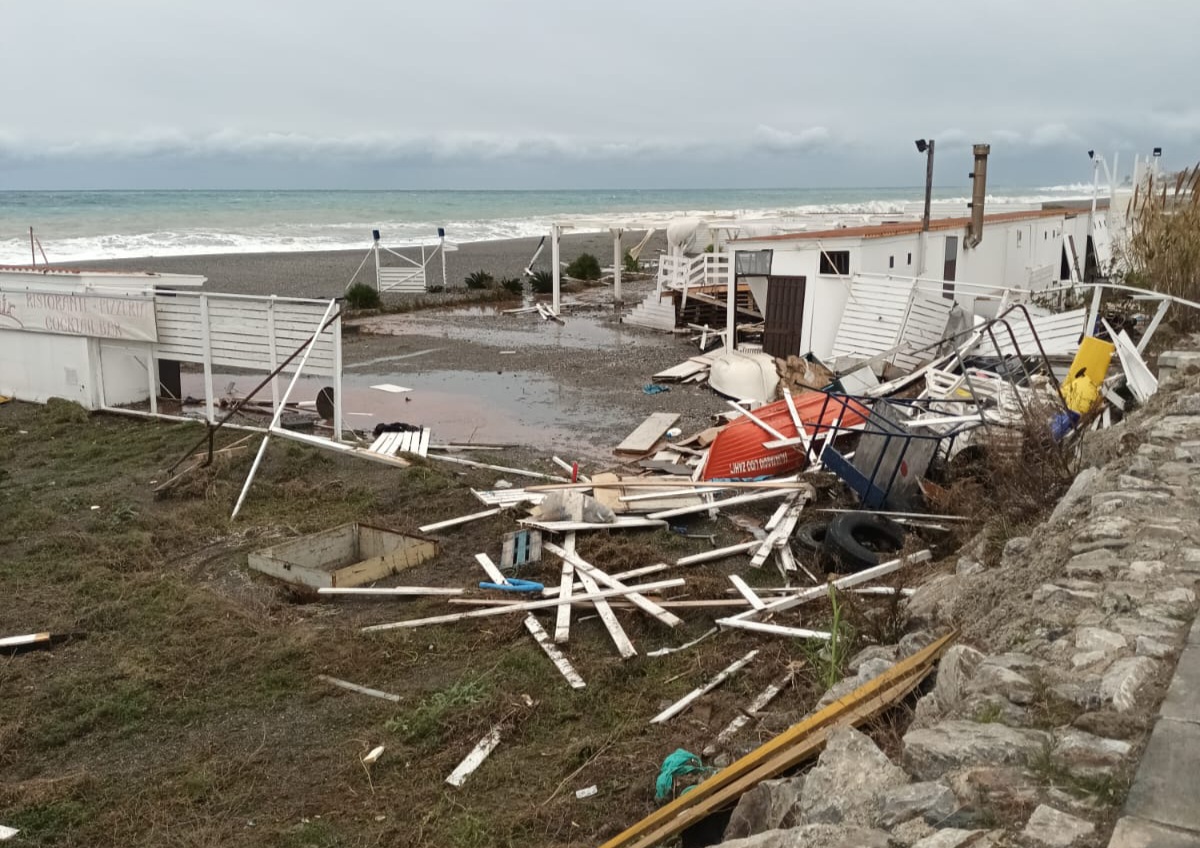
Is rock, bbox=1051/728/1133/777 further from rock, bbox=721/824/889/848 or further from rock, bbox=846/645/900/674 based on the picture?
rock, bbox=846/645/900/674

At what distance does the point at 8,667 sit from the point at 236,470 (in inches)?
204

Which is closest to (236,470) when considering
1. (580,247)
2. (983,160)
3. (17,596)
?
(17,596)

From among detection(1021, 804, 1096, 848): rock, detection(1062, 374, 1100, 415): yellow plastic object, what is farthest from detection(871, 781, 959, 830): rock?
detection(1062, 374, 1100, 415): yellow plastic object

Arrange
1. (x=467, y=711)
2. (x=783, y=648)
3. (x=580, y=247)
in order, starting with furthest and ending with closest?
(x=580, y=247) → (x=783, y=648) → (x=467, y=711)

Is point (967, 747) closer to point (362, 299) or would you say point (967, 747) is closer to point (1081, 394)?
point (1081, 394)

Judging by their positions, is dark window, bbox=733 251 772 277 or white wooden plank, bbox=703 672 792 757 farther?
dark window, bbox=733 251 772 277

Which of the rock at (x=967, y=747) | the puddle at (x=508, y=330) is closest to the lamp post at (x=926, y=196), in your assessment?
the puddle at (x=508, y=330)

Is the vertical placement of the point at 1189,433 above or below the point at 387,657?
above

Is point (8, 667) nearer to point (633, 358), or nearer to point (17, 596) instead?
point (17, 596)

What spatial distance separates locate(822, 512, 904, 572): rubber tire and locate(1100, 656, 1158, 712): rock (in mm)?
4986

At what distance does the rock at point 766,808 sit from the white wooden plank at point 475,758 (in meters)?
1.92

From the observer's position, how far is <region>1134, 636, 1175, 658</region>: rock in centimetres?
385

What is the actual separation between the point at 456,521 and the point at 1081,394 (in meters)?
6.70

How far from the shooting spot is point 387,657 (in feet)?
24.9
